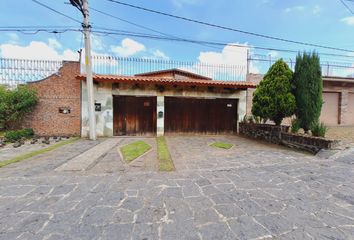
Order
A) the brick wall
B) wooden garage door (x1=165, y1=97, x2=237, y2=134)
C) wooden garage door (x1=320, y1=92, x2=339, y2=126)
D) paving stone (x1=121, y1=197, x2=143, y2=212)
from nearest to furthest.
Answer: paving stone (x1=121, y1=197, x2=143, y2=212) → the brick wall → wooden garage door (x1=165, y1=97, x2=237, y2=134) → wooden garage door (x1=320, y1=92, x2=339, y2=126)

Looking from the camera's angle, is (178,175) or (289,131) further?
(289,131)

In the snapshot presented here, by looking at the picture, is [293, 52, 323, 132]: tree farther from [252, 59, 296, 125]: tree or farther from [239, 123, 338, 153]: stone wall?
[239, 123, 338, 153]: stone wall

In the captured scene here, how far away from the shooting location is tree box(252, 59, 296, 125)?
7.04 meters

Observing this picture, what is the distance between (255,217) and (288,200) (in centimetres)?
90

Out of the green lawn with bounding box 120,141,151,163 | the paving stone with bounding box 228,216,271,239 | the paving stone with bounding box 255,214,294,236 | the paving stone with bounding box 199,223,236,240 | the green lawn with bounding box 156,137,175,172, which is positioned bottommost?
the paving stone with bounding box 199,223,236,240

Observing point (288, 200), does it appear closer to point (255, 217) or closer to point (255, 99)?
point (255, 217)

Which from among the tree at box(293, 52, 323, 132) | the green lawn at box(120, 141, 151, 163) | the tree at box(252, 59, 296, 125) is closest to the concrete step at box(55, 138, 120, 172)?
the green lawn at box(120, 141, 151, 163)

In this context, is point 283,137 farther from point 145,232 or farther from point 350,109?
point 350,109

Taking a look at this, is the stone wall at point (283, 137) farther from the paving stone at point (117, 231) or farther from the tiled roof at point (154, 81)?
the paving stone at point (117, 231)

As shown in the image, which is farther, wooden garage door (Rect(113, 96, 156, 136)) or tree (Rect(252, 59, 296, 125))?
wooden garage door (Rect(113, 96, 156, 136))

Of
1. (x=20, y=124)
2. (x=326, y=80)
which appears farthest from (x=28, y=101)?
(x=326, y=80)

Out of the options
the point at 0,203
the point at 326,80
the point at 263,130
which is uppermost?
the point at 326,80

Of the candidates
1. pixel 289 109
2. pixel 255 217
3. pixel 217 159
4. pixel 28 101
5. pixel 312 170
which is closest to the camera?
pixel 255 217

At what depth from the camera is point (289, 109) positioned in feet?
23.0
